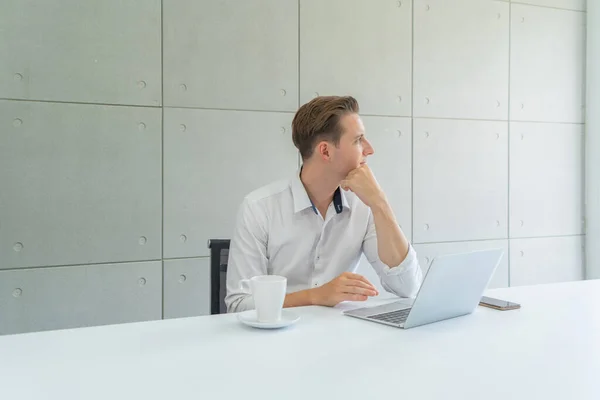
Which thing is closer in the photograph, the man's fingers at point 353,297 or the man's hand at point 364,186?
the man's fingers at point 353,297

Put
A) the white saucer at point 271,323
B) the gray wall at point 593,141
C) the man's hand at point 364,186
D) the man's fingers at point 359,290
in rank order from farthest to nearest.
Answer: the gray wall at point 593,141 → the man's hand at point 364,186 → the man's fingers at point 359,290 → the white saucer at point 271,323

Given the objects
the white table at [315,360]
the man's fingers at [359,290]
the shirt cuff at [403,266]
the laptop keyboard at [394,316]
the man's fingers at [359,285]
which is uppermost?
the shirt cuff at [403,266]

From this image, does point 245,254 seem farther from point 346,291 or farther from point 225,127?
point 225,127

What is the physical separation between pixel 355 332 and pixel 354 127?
0.89 m

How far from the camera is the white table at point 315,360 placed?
0.90m

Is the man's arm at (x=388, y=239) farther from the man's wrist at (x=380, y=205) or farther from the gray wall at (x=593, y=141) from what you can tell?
the gray wall at (x=593, y=141)

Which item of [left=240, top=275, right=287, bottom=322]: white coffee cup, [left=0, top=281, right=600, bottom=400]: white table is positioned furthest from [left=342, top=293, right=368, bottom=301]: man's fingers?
[left=240, top=275, right=287, bottom=322]: white coffee cup

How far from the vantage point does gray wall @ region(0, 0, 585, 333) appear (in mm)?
2564

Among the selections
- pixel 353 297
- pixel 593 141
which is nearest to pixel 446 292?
pixel 353 297

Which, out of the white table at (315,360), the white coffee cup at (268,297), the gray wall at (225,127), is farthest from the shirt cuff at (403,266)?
the gray wall at (225,127)

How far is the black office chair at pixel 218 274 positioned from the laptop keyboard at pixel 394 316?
0.73 meters

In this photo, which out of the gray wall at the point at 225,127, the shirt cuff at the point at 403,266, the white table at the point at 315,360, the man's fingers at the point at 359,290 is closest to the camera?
the white table at the point at 315,360

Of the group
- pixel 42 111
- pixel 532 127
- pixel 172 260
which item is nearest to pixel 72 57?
pixel 42 111

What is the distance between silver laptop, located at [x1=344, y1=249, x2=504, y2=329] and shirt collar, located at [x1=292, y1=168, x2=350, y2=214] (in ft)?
1.70
